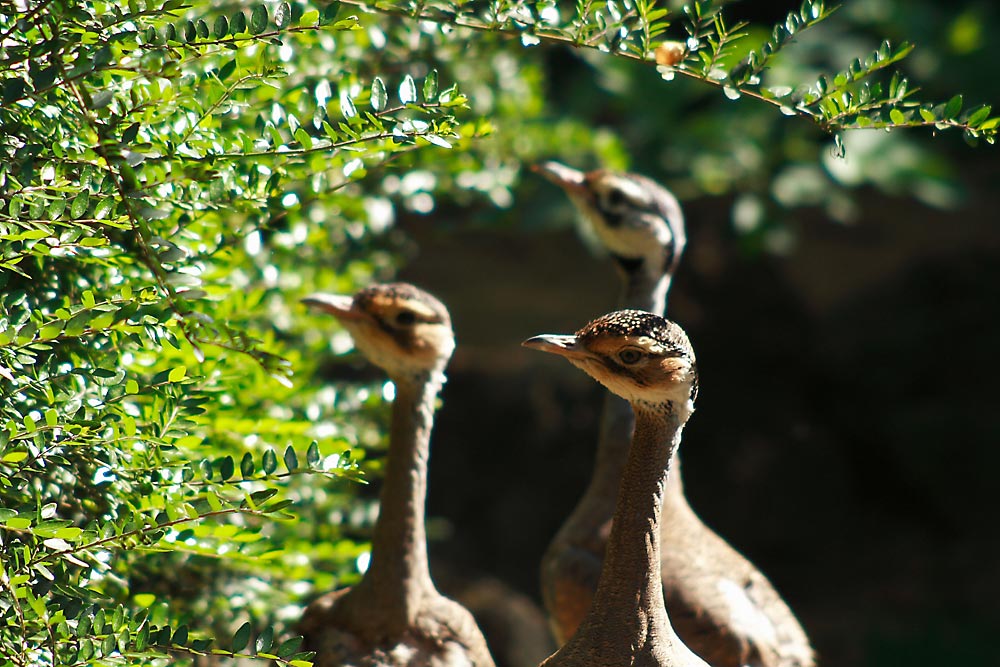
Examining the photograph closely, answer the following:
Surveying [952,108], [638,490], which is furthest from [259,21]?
[952,108]

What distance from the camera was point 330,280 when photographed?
3711 mm

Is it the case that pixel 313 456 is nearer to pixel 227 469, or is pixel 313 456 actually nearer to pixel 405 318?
pixel 227 469

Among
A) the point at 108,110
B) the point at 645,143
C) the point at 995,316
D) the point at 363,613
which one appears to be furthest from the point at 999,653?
the point at 108,110

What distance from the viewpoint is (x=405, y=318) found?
284 cm

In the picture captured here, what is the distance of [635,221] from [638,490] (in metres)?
1.17

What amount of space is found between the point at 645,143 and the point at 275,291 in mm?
2871

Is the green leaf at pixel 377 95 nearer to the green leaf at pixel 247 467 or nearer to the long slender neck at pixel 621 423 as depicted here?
the green leaf at pixel 247 467

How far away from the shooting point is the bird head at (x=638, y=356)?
2.42 meters

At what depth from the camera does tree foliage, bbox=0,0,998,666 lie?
1947 mm

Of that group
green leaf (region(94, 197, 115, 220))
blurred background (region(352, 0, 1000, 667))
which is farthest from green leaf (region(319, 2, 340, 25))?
blurred background (region(352, 0, 1000, 667))

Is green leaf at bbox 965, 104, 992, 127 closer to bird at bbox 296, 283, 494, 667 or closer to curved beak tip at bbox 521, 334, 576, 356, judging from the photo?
curved beak tip at bbox 521, 334, 576, 356

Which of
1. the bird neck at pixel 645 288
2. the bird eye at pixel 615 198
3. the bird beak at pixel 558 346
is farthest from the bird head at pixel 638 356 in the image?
the bird eye at pixel 615 198

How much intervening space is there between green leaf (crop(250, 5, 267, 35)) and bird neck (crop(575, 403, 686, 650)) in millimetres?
1050

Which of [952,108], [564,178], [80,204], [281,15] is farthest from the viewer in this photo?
[564,178]
